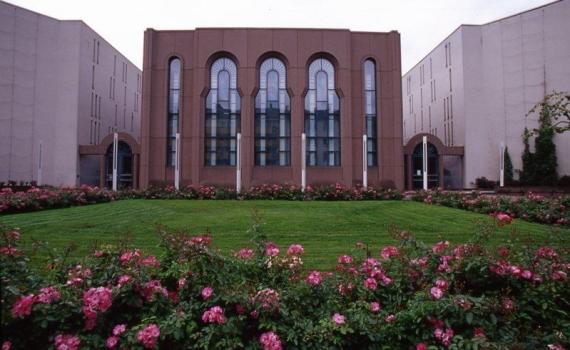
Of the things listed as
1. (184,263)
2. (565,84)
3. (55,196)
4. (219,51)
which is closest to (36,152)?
(219,51)

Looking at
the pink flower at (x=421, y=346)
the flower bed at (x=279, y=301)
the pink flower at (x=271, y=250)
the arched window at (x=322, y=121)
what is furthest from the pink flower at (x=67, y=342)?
the arched window at (x=322, y=121)

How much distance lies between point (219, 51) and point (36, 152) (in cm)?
1937

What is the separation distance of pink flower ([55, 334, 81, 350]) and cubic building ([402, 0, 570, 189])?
3588 cm

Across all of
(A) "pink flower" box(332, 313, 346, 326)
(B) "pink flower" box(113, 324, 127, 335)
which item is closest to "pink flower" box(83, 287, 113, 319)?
(B) "pink flower" box(113, 324, 127, 335)

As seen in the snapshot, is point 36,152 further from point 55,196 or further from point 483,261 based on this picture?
point 483,261

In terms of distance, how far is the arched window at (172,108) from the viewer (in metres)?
33.0

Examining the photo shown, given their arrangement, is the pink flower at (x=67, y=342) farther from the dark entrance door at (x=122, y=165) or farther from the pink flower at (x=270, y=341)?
the dark entrance door at (x=122, y=165)

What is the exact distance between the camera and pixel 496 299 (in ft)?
12.8

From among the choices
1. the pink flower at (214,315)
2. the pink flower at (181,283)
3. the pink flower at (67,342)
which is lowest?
Result: the pink flower at (67,342)

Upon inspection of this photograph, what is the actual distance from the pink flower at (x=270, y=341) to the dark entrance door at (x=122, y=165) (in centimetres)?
3641

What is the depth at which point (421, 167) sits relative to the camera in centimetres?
3788

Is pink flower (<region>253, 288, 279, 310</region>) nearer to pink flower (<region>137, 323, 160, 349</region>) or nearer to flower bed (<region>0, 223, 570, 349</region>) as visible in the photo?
flower bed (<region>0, 223, 570, 349</region>)

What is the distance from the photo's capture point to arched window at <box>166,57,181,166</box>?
33.0 meters

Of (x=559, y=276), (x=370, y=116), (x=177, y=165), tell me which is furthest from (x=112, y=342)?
(x=370, y=116)
